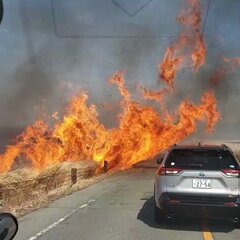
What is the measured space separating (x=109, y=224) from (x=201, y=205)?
6.71 feet

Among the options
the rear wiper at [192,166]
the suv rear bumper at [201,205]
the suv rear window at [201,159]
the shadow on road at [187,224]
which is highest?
the suv rear window at [201,159]

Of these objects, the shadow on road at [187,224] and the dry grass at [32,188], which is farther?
the dry grass at [32,188]

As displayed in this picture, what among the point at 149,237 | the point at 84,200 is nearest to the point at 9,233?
the point at 149,237

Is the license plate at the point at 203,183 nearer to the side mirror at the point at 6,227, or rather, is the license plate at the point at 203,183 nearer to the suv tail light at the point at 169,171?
the suv tail light at the point at 169,171

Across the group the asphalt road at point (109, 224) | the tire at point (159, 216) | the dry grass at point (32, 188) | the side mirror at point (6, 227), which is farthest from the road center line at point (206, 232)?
the side mirror at point (6, 227)

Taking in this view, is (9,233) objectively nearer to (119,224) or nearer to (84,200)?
(119,224)

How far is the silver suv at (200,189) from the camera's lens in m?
Answer: 9.13

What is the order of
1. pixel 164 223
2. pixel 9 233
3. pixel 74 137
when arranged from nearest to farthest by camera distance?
pixel 9 233 < pixel 164 223 < pixel 74 137

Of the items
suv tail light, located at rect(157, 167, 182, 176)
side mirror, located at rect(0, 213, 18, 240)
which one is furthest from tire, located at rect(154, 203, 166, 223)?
side mirror, located at rect(0, 213, 18, 240)

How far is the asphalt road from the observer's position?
28.2 feet

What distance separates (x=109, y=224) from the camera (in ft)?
32.1

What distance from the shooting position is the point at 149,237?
27.6ft

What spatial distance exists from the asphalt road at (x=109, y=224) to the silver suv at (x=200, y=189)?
16.7 inches

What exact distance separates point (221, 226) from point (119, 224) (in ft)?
7.33
